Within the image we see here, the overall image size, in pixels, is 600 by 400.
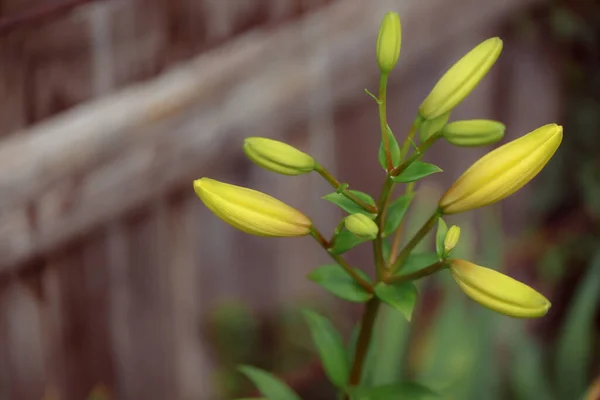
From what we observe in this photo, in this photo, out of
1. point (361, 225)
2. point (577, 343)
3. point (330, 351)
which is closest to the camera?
point (361, 225)

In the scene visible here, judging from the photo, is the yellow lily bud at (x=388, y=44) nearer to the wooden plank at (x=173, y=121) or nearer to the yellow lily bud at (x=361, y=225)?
the yellow lily bud at (x=361, y=225)

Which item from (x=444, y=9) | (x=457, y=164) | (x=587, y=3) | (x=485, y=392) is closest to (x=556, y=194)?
(x=457, y=164)

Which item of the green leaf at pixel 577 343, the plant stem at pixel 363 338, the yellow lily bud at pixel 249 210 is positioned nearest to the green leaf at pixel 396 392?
the plant stem at pixel 363 338

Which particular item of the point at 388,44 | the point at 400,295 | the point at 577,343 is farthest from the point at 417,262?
the point at 577,343

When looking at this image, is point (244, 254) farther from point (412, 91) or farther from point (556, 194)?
point (556, 194)

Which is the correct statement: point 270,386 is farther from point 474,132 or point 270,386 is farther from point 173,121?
point 173,121

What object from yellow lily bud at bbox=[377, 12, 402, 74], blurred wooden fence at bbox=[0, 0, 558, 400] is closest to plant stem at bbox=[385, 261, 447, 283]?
yellow lily bud at bbox=[377, 12, 402, 74]
